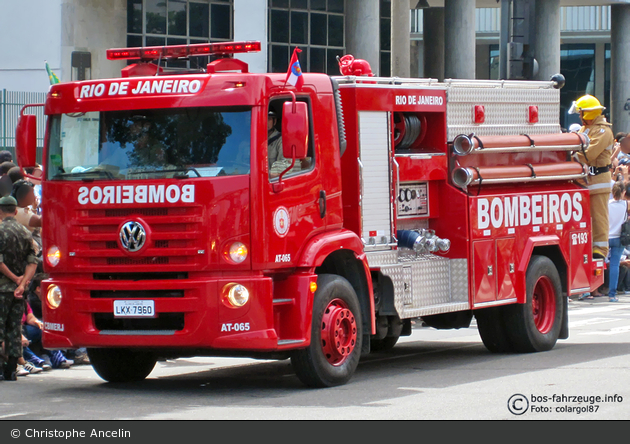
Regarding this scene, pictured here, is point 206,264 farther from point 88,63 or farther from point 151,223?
point 88,63

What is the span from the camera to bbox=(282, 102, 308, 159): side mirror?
9.26 m

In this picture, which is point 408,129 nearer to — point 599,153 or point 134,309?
point 599,153

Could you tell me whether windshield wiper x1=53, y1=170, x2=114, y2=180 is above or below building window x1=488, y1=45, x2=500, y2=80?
below

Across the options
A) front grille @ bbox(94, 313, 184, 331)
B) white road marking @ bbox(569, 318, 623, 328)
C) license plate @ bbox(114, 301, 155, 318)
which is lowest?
white road marking @ bbox(569, 318, 623, 328)

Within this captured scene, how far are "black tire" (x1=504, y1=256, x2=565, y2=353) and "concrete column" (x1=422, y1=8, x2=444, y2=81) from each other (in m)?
24.7

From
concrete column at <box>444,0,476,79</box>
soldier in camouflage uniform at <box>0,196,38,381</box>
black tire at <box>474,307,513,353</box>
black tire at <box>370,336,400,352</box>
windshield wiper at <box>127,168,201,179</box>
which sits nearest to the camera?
windshield wiper at <box>127,168,201,179</box>

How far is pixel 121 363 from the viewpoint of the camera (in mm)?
10750

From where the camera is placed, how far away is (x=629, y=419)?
805 cm

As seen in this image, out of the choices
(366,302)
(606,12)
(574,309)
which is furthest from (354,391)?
(606,12)

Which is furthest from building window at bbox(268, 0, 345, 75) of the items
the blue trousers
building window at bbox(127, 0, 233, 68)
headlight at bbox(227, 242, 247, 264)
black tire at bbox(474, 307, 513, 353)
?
headlight at bbox(227, 242, 247, 264)

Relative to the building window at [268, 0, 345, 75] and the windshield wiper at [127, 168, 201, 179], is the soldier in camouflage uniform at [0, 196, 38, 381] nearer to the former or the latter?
the windshield wiper at [127, 168, 201, 179]

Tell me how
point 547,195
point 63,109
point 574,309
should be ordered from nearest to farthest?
point 63,109 → point 547,195 → point 574,309

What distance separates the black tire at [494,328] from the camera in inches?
502
